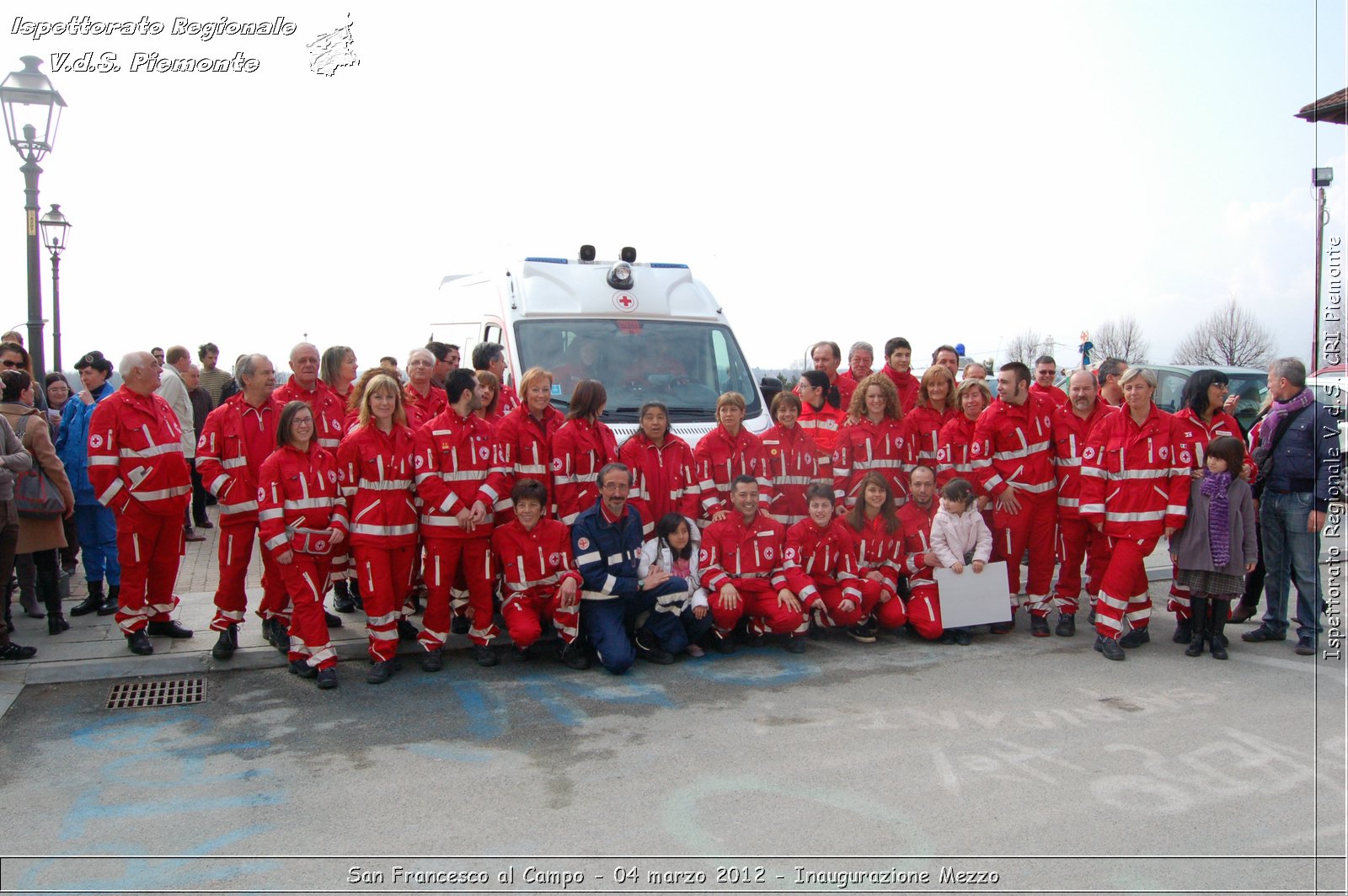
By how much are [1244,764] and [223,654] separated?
606 centimetres

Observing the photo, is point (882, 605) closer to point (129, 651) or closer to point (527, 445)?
point (527, 445)

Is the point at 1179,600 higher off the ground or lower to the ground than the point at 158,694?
higher

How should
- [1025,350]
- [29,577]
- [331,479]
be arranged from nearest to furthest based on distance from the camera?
[331,479]
[29,577]
[1025,350]

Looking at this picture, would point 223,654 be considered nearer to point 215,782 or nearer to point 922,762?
point 215,782

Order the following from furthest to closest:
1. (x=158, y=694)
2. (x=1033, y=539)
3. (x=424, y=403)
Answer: (x=1033, y=539) < (x=424, y=403) < (x=158, y=694)

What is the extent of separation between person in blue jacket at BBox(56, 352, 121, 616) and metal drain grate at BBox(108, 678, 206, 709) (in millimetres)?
1849

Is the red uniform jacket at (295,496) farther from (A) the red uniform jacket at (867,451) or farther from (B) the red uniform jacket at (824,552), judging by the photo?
(A) the red uniform jacket at (867,451)

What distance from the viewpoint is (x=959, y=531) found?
7340 mm

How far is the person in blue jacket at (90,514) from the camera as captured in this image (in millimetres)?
7684

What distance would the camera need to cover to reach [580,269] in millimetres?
8758

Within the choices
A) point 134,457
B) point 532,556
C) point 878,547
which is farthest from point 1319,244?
point 134,457

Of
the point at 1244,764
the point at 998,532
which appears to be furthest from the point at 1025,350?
the point at 1244,764

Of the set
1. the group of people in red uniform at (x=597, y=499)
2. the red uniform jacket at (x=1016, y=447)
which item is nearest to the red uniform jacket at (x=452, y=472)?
the group of people in red uniform at (x=597, y=499)

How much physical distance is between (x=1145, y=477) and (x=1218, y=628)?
118 centimetres
